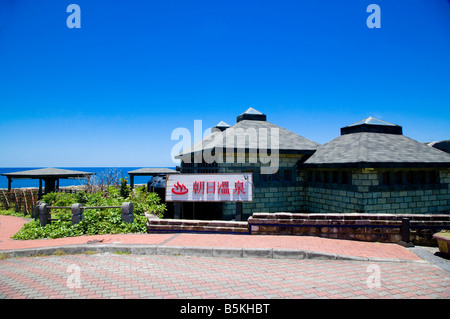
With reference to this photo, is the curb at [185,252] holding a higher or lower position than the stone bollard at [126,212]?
lower

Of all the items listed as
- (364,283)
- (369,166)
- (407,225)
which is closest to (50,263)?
(364,283)

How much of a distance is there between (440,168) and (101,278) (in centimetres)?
1352

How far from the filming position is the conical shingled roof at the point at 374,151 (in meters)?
11.1

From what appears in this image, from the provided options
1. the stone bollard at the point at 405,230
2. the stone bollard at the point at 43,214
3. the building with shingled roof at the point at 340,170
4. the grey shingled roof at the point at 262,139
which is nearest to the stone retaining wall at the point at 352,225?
the stone bollard at the point at 405,230

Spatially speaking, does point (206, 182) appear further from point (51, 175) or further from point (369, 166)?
point (51, 175)

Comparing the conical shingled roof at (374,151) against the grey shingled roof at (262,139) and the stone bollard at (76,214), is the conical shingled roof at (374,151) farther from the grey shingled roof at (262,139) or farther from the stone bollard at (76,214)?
the stone bollard at (76,214)

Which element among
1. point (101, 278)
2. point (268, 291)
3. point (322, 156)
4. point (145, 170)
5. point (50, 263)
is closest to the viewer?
point (268, 291)

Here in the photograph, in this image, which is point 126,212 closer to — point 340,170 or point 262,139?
point 262,139

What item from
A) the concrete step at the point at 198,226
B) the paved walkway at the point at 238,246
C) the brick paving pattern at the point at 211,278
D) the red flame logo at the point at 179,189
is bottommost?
the brick paving pattern at the point at 211,278

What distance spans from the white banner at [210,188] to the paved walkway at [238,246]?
68.8 inches

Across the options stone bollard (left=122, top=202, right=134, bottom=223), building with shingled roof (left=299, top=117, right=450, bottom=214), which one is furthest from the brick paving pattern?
building with shingled roof (left=299, top=117, right=450, bottom=214)

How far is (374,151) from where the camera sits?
11906mm

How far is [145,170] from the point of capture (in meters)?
27.3
